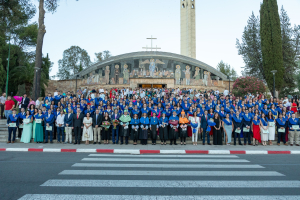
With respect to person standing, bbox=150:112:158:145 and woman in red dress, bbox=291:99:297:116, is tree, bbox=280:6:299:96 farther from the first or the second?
person standing, bbox=150:112:158:145

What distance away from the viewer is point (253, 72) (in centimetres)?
3359

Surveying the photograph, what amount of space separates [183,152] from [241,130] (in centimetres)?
444

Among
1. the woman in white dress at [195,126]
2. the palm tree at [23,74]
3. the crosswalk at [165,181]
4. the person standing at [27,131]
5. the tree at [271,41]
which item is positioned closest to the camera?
the crosswalk at [165,181]

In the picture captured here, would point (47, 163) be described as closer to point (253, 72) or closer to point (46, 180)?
point (46, 180)

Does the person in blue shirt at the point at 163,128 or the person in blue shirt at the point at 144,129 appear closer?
the person in blue shirt at the point at 144,129

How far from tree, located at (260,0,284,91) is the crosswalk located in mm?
25836

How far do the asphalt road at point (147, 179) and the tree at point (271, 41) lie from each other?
2464 cm

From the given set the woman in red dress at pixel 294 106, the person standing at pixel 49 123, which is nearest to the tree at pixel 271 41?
the woman in red dress at pixel 294 106

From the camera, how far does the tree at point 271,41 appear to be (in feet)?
93.5

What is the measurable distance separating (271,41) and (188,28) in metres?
28.0

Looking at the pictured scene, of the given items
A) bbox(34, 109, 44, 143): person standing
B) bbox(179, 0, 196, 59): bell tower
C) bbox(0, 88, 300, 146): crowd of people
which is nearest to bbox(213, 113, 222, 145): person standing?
bbox(0, 88, 300, 146): crowd of people

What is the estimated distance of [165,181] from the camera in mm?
5254

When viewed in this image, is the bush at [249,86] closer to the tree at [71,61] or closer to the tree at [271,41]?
the tree at [271,41]

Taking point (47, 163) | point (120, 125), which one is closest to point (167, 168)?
point (47, 163)
